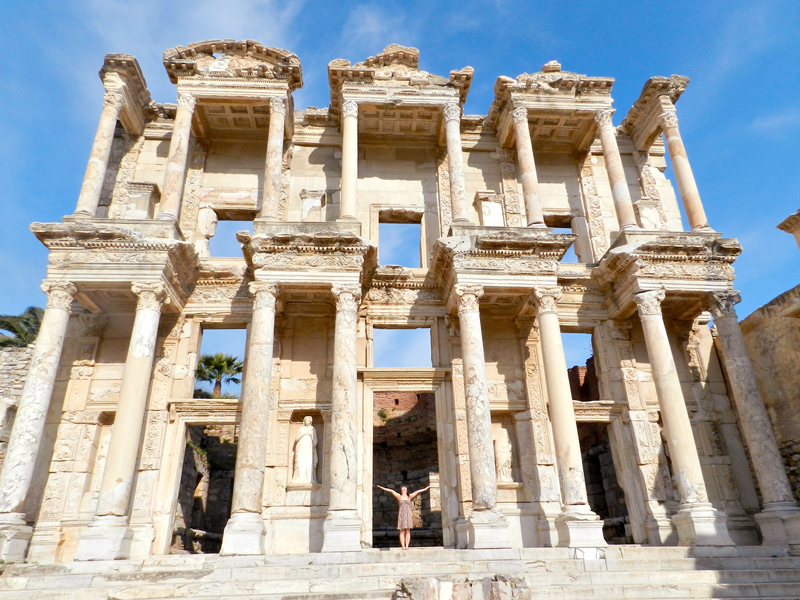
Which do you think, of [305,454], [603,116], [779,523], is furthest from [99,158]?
[779,523]

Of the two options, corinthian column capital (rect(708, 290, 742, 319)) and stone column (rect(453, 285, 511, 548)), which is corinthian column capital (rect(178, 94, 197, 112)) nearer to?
stone column (rect(453, 285, 511, 548))

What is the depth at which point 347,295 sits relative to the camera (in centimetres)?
1298

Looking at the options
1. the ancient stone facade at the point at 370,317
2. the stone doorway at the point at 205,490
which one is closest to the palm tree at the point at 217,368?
the stone doorway at the point at 205,490

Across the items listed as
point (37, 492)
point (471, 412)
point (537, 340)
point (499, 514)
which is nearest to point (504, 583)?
point (499, 514)

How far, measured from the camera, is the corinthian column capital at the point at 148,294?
12.6m

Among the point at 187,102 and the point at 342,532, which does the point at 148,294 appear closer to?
the point at 187,102

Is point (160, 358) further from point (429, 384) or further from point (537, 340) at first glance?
point (537, 340)

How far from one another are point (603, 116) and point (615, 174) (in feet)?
6.70

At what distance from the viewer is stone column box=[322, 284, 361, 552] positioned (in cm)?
1079

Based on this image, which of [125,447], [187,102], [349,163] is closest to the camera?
[125,447]

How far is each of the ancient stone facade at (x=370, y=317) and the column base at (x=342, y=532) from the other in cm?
5

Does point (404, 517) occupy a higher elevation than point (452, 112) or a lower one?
lower

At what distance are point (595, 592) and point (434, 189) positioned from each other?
11568 millimetres

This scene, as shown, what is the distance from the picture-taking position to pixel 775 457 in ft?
41.0
